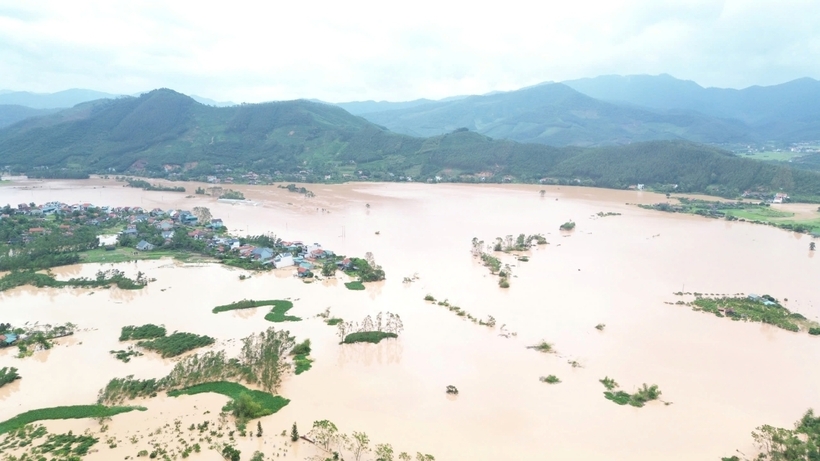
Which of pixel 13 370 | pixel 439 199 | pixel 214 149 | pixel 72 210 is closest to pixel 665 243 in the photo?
pixel 439 199

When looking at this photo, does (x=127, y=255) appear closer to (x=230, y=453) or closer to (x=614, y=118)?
(x=230, y=453)

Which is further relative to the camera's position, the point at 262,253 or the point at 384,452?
the point at 262,253

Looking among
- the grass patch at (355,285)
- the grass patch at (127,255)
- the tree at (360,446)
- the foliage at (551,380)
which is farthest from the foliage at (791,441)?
the grass patch at (127,255)

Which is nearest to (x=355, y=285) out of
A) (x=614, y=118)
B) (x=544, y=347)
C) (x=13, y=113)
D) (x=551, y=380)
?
(x=544, y=347)

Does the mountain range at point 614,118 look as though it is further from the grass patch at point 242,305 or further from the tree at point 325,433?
the tree at point 325,433

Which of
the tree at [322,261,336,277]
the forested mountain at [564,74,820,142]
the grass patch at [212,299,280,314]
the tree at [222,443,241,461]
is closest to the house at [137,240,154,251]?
the grass patch at [212,299,280,314]
